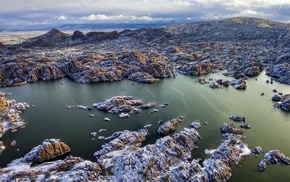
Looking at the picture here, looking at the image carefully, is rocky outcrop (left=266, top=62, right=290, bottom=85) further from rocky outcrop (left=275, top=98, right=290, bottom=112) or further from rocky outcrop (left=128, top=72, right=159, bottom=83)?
rocky outcrop (left=128, top=72, right=159, bottom=83)

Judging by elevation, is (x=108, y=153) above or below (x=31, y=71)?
below

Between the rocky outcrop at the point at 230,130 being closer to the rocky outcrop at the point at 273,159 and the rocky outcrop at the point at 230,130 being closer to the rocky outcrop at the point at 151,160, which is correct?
the rocky outcrop at the point at 273,159

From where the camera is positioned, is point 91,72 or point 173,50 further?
point 173,50

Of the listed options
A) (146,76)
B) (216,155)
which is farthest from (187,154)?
(146,76)

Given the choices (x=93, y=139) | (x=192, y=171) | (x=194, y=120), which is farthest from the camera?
(x=194, y=120)

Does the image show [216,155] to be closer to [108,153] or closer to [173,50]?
[108,153]

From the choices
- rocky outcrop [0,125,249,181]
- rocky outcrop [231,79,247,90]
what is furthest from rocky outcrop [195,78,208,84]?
rocky outcrop [0,125,249,181]

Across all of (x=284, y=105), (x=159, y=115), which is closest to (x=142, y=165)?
(x=159, y=115)
